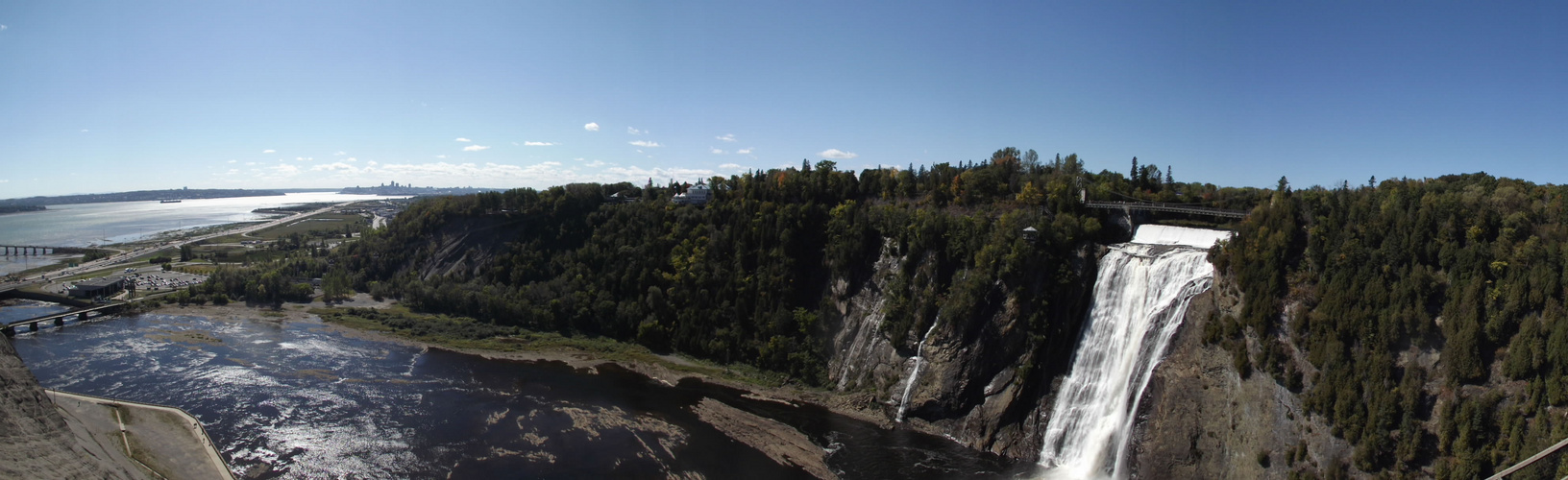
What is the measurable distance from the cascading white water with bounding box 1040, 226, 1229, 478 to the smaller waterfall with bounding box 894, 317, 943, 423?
385 inches

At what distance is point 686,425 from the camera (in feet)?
157

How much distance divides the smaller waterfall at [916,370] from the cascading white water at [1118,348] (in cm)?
978

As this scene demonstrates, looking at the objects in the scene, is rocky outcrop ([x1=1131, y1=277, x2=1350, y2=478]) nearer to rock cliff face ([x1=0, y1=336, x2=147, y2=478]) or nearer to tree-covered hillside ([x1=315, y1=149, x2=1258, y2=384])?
tree-covered hillside ([x1=315, y1=149, x2=1258, y2=384])

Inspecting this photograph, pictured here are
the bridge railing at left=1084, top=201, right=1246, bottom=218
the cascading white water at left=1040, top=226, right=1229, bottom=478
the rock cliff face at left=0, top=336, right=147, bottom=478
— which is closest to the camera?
the rock cliff face at left=0, top=336, right=147, bottom=478

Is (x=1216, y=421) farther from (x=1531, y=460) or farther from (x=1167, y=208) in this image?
(x=1167, y=208)

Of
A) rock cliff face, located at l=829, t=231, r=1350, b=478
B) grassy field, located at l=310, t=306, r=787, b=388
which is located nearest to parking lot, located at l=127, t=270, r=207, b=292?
grassy field, located at l=310, t=306, r=787, b=388

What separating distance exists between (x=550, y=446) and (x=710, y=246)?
32.1m

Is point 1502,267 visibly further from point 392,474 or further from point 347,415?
point 347,415

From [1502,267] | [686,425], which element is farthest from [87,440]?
[1502,267]

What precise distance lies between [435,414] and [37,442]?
2513 cm

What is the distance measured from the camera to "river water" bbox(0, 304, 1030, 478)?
41094 millimetres

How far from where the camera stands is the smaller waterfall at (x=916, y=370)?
4950cm

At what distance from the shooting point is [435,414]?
49156 mm

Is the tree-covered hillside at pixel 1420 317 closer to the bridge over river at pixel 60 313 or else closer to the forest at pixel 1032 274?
the forest at pixel 1032 274
